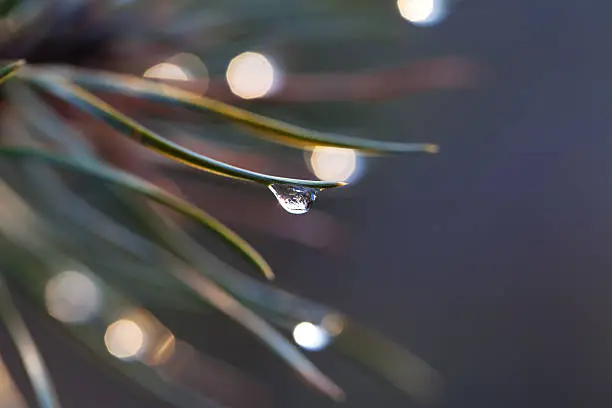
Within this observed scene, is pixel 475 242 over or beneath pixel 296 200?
over

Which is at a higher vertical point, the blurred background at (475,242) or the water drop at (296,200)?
the blurred background at (475,242)

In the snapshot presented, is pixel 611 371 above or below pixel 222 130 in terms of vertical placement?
above

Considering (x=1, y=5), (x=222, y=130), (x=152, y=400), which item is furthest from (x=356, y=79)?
(x=152, y=400)

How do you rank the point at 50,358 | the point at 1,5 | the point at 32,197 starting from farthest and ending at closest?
the point at 50,358 → the point at 32,197 → the point at 1,5

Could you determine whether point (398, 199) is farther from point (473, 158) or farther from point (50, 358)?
point (50, 358)

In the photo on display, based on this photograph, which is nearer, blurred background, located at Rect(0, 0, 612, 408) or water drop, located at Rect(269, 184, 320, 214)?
water drop, located at Rect(269, 184, 320, 214)

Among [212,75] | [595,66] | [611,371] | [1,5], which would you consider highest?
[595,66]

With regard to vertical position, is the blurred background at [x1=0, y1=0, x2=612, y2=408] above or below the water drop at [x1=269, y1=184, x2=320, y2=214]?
above

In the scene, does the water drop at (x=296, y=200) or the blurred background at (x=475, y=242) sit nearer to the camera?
the water drop at (x=296, y=200)

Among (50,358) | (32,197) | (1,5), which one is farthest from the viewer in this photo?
(50,358)

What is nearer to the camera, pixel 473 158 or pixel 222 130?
pixel 222 130

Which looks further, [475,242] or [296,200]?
[475,242]
